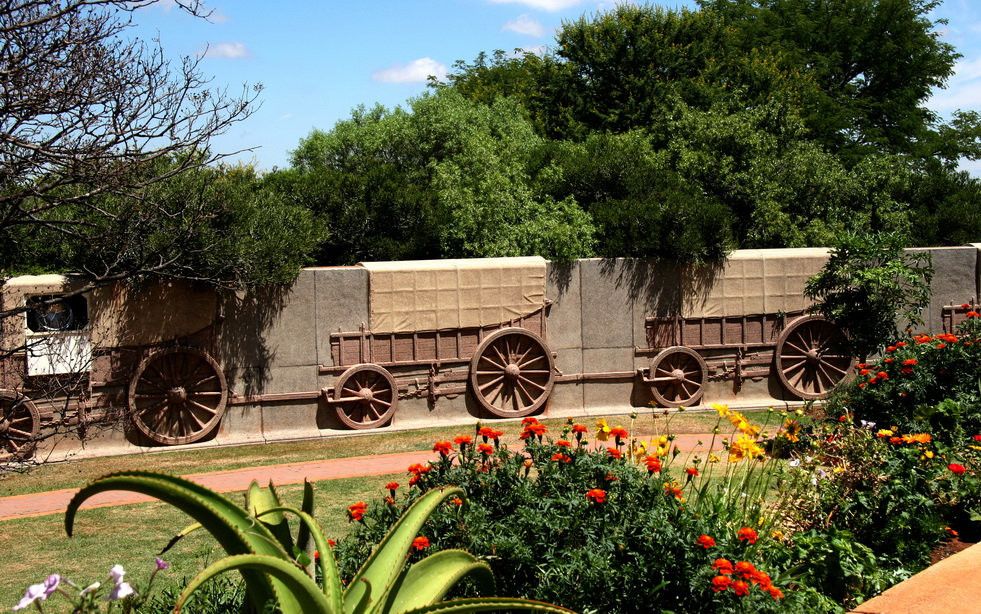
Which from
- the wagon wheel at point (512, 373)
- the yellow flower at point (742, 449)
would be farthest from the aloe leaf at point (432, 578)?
the wagon wheel at point (512, 373)

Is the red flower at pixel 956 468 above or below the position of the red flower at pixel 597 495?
below

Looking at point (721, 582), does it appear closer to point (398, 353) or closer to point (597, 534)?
point (597, 534)

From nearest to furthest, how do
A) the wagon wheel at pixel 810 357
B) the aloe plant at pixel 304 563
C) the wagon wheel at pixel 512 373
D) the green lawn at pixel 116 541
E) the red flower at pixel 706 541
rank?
the aloe plant at pixel 304 563
the red flower at pixel 706 541
the green lawn at pixel 116 541
the wagon wheel at pixel 512 373
the wagon wheel at pixel 810 357

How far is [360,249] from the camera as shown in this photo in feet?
48.2

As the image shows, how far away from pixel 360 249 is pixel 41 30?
8.59m

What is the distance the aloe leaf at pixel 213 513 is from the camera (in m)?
3.45

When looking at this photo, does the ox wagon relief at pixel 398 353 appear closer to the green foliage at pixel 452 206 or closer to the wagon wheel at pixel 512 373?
the wagon wheel at pixel 512 373

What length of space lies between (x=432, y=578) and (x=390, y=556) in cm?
19

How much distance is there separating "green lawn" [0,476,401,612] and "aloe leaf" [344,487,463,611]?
247 cm

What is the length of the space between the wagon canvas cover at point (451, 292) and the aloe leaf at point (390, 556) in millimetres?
7381

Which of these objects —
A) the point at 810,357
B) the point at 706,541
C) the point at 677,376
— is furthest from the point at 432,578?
the point at 810,357

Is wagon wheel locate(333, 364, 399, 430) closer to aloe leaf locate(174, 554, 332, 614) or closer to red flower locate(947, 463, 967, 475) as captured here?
red flower locate(947, 463, 967, 475)

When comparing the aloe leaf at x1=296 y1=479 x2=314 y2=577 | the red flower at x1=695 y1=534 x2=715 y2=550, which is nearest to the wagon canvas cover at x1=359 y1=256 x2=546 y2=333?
the aloe leaf at x1=296 y1=479 x2=314 y2=577

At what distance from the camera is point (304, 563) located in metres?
3.67
